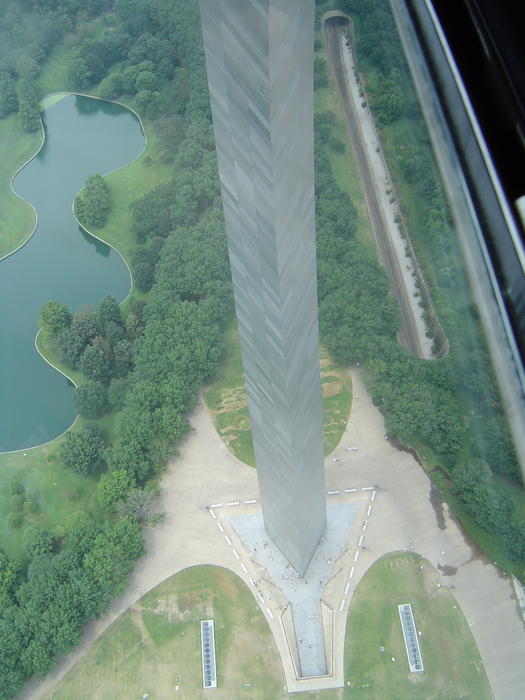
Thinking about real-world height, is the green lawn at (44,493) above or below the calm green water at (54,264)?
below

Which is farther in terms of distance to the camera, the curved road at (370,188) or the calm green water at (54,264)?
the calm green water at (54,264)

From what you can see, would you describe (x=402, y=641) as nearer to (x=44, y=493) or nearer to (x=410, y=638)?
(x=410, y=638)

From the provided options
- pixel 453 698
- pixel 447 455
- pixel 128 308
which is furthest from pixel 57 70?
pixel 453 698

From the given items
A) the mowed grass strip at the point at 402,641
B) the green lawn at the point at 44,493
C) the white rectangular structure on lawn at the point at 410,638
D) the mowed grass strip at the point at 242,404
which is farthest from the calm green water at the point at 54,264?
the white rectangular structure on lawn at the point at 410,638

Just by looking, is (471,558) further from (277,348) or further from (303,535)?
(277,348)

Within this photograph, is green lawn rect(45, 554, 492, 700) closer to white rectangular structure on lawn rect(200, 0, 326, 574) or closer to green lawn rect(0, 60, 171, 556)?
white rectangular structure on lawn rect(200, 0, 326, 574)

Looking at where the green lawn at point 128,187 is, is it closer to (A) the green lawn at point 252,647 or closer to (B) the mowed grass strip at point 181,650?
(B) the mowed grass strip at point 181,650

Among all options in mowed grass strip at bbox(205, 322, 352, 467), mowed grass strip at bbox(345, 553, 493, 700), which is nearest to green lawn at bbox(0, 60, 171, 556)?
mowed grass strip at bbox(205, 322, 352, 467)

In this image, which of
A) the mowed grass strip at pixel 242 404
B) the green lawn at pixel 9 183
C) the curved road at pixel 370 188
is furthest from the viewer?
the green lawn at pixel 9 183
